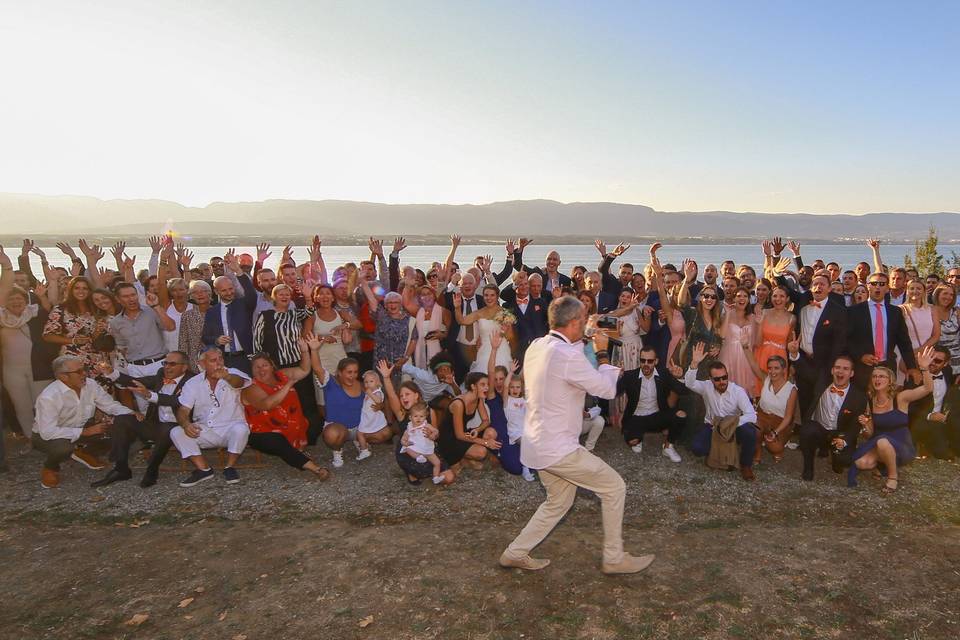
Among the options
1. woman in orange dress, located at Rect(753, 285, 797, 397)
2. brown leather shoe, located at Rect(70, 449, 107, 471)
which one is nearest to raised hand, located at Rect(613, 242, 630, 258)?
woman in orange dress, located at Rect(753, 285, 797, 397)

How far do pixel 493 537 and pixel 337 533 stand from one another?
4.98ft

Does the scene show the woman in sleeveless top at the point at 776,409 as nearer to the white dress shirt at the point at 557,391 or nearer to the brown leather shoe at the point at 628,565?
the brown leather shoe at the point at 628,565

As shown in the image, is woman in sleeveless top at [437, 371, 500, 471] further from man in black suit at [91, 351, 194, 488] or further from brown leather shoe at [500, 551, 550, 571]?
man in black suit at [91, 351, 194, 488]

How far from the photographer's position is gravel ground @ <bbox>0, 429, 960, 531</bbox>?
5508 millimetres

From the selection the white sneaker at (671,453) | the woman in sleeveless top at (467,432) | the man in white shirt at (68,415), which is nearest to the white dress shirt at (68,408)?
the man in white shirt at (68,415)

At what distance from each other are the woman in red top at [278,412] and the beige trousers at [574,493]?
308 cm

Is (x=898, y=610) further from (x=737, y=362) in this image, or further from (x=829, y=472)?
(x=737, y=362)

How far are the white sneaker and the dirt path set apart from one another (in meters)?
1.59

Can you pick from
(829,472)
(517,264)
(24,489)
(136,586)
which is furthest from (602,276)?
(24,489)

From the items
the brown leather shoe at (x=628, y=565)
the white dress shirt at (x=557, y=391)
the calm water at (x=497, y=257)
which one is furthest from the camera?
the calm water at (x=497, y=257)

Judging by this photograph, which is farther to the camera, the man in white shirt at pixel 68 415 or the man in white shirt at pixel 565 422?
the man in white shirt at pixel 68 415

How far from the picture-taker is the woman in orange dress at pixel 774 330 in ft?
23.4

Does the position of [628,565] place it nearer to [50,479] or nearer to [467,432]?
[467,432]

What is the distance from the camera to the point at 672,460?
22.7ft
